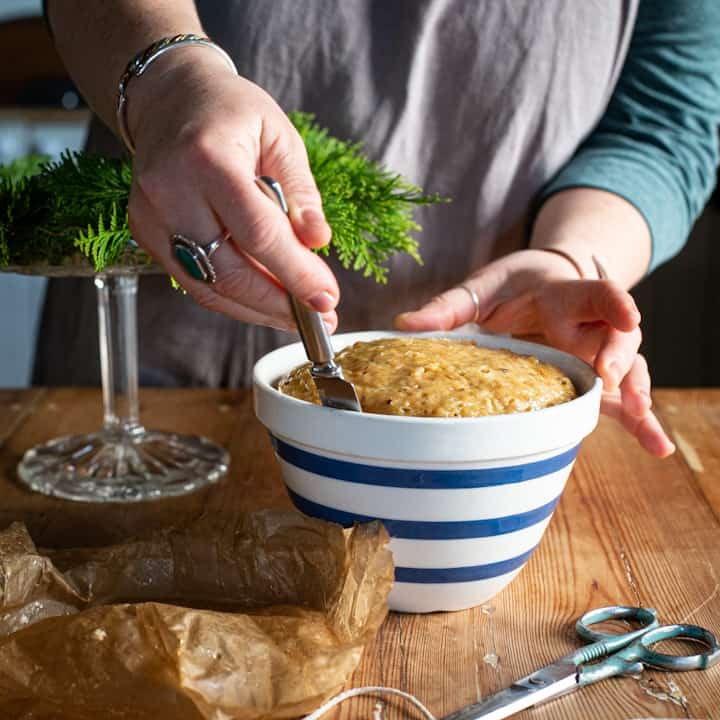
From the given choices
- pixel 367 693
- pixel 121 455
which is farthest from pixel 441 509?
pixel 121 455

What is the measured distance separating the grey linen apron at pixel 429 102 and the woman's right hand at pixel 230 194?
532mm

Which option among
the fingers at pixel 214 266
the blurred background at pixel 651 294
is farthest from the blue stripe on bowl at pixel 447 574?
the blurred background at pixel 651 294

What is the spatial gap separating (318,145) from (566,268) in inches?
11.8

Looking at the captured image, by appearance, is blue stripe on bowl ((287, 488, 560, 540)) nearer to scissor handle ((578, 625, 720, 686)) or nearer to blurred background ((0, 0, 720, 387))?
scissor handle ((578, 625, 720, 686))

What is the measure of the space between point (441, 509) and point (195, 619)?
0.64ft

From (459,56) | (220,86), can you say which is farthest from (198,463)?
(459,56)

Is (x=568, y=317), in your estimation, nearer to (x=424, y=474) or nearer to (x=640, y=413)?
(x=640, y=413)

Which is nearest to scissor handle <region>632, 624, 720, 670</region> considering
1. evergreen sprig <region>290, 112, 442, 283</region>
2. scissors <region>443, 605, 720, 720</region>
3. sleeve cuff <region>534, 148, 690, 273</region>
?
scissors <region>443, 605, 720, 720</region>

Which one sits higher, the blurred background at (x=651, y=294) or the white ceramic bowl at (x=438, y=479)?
the white ceramic bowl at (x=438, y=479)

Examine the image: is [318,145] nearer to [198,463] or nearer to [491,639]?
[198,463]

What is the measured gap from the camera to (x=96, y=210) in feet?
2.97

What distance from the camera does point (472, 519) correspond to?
75cm

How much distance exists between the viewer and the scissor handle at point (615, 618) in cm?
71

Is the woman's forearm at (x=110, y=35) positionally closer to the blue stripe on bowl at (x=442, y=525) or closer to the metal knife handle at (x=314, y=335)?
the metal knife handle at (x=314, y=335)
